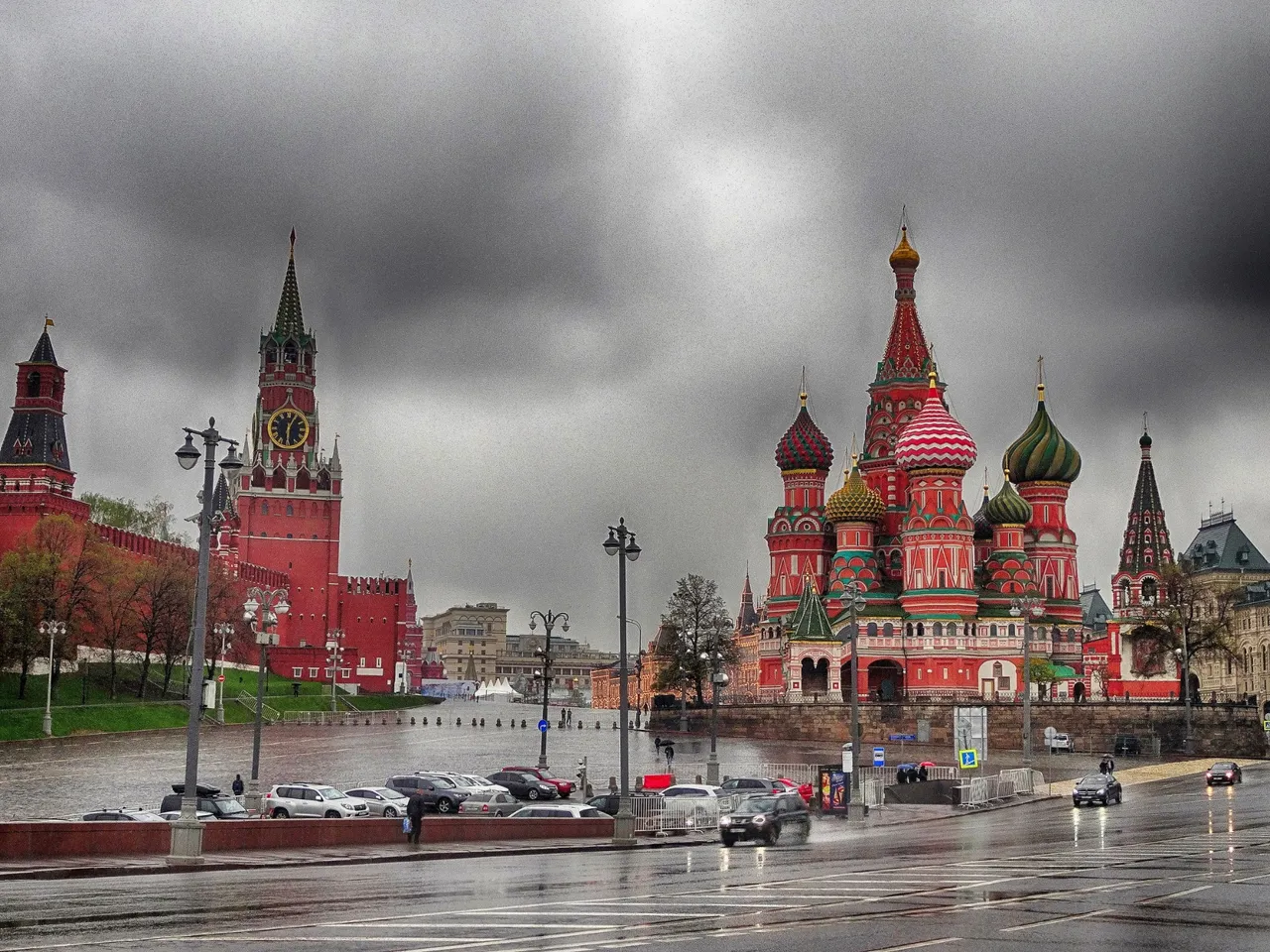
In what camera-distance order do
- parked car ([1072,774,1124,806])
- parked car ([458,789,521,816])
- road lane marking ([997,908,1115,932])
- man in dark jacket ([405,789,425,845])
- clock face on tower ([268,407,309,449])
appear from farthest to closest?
clock face on tower ([268,407,309,449]), parked car ([1072,774,1124,806]), parked car ([458,789,521,816]), man in dark jacket ([405,789,425,845]), road lane marking ([997,908,1115,932])

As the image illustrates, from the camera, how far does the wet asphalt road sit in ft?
48.6

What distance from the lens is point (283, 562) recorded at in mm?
156750

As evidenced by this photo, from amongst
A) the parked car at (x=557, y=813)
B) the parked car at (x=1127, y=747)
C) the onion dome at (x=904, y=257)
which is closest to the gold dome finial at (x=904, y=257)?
the onion dome at (x=904, y=257)

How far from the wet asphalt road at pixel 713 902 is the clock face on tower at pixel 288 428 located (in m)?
140

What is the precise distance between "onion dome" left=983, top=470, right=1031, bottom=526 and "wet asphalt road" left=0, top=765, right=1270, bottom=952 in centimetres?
7831

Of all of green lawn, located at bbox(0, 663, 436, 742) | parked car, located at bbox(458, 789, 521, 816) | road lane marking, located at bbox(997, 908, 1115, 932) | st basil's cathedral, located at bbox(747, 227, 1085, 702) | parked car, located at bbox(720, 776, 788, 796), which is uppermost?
st basil's cathedral, located at bbox(747, 227, 1085, 702)

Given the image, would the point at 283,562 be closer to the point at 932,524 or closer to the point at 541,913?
the point at 932,524

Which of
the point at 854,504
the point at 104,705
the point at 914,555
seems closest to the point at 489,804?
the point at 104,705

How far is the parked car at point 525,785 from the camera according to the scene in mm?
47000

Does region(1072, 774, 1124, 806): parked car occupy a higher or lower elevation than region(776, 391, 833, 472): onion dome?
lower

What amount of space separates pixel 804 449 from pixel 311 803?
83.7 m

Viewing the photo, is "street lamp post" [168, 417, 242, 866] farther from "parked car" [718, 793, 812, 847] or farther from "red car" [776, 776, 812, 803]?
"red car" [776, 776, 812, 803]

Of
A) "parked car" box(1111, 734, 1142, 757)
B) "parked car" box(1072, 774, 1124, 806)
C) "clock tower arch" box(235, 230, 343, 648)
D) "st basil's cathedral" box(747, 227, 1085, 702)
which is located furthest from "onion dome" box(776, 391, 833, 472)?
"parked car" box(1072, 774, 1124, 806)

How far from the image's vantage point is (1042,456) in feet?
367
